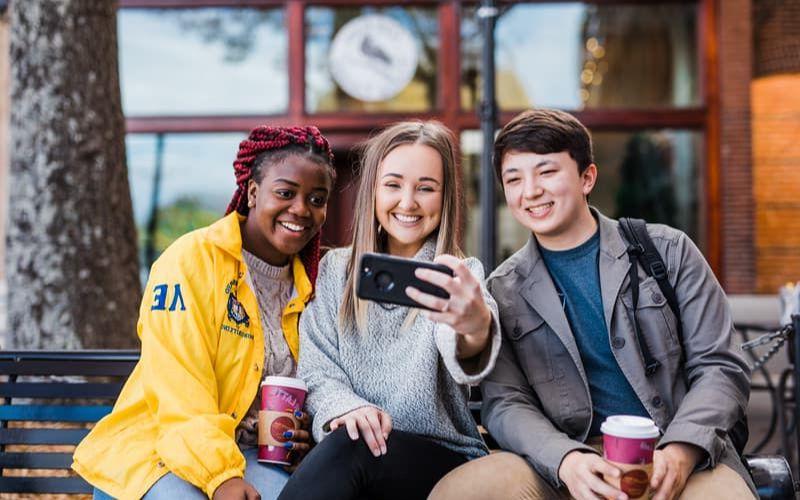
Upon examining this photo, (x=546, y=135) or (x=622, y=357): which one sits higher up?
(x=546, y=135)

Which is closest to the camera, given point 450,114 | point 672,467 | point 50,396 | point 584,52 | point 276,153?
point 672,467

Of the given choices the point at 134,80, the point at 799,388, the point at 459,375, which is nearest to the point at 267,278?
the point at 459,375

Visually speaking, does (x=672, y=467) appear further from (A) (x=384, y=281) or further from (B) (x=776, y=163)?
(B) (x=776, y=163)

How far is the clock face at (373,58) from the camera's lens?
10016 mm

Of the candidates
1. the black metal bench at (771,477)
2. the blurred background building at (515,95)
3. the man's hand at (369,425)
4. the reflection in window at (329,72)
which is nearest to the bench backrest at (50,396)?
the man's hand at (369,425)

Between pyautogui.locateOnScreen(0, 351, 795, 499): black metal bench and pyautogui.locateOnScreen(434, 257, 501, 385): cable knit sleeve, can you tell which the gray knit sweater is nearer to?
pyautogui.locateOnScreen(434, 257, 501, 385): cable knit sleeve

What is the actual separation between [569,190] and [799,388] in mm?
1493

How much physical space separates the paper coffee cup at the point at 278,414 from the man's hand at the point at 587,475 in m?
0.88

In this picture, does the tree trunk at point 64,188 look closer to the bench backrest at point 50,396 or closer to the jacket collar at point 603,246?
the bench backrest at point 50,396

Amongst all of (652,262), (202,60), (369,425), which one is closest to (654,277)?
(652,262)

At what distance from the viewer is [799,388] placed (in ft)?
11.9

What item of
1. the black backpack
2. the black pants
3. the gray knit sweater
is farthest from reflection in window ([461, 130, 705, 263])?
the black pants

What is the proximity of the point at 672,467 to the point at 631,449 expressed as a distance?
34 centimetres

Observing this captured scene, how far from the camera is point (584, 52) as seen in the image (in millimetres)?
10008
